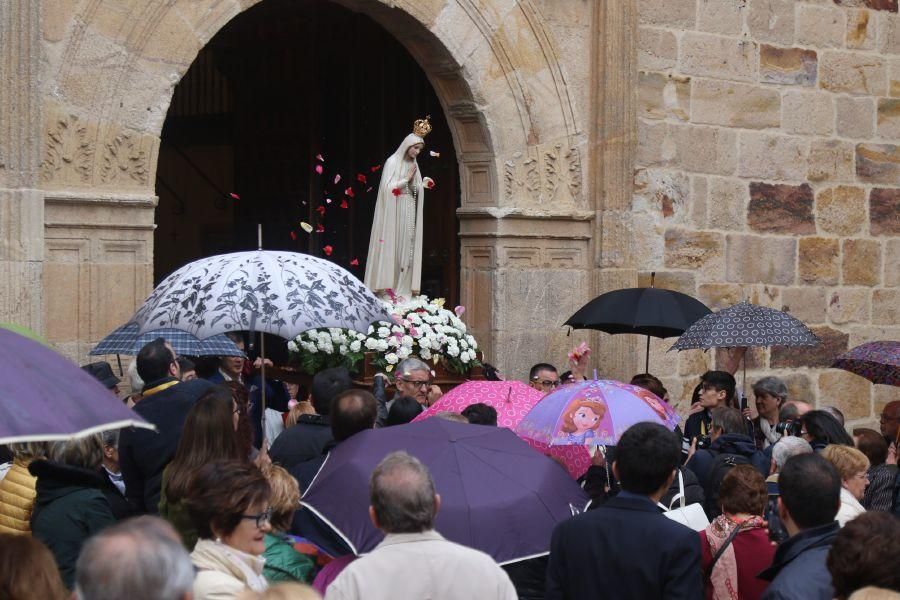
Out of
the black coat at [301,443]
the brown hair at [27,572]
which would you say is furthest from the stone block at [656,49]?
the brown hair at [27,572]

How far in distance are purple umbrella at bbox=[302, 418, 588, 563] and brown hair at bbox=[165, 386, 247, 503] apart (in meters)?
0.34

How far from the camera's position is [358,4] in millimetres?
9688

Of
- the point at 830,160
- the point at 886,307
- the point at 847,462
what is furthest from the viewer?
the point at 886,307

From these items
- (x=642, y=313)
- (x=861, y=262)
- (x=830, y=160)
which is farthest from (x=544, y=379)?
(x=861, y=262)

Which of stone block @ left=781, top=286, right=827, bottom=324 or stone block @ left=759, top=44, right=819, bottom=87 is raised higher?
stone block @ left=759, top=44, right=819, bottom=87

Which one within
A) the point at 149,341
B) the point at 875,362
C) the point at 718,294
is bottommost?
the point at 875,362

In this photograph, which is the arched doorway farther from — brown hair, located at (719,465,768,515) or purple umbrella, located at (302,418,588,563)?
brown hair, located at (719,465,768,515)

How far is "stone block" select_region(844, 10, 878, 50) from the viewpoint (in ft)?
38.9

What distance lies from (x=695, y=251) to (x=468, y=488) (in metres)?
6.72

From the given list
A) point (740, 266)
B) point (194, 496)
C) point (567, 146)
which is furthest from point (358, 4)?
point (194, 496)

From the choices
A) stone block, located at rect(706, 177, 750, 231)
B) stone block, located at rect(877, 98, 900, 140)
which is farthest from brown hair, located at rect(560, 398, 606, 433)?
stone block, located at rect(877, 98, 900, 140)

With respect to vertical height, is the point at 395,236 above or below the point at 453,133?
below

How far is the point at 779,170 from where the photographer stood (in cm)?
1146

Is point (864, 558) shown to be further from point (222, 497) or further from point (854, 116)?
point (854, 116)
